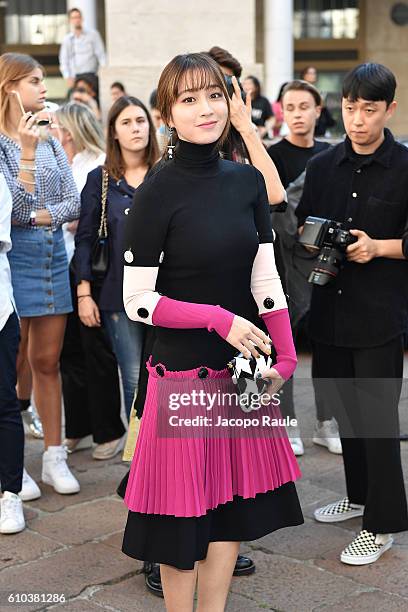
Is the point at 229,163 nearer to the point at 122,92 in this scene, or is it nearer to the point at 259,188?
the point at 259,188

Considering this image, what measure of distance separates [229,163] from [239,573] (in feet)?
5.77

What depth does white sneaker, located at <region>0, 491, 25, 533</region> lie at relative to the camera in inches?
178

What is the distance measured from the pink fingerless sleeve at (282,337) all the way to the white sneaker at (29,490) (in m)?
2.17

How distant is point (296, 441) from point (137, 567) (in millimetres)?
1849

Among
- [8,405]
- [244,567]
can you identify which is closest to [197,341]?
[244,567]

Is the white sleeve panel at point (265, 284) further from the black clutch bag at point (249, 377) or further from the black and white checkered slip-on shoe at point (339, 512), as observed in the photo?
the black and white checkered slip-on shoe at point (339, 512)

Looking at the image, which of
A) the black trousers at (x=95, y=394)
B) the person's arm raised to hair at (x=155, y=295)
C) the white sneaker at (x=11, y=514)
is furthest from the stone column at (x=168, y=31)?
the person's arm raised to hair at (x=155, y=295)

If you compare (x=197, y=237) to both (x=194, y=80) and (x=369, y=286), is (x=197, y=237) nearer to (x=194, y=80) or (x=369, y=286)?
(x=194, y=80)

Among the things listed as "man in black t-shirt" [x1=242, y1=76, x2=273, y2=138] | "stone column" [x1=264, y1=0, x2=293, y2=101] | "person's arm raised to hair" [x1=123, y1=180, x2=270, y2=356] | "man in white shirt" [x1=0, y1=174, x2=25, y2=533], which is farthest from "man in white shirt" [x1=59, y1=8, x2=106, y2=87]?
"person's arm raised to hair" [x1=123, y1=180, x2=270, y2=356]

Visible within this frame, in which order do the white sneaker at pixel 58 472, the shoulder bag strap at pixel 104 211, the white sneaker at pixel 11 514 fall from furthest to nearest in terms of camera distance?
the shoulder bag strap at pixel 104 211
the white sneaker at pixel 58 472
the white sneaker at pixel 11 514

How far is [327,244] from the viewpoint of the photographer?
4207 mm

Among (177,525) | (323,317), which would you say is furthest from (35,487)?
(177,525)

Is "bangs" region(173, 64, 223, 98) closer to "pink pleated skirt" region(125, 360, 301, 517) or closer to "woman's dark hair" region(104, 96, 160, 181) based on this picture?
"pink pleated skirt" region(125, 360, 301, 517)

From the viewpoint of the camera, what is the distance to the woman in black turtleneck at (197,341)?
3.05m
